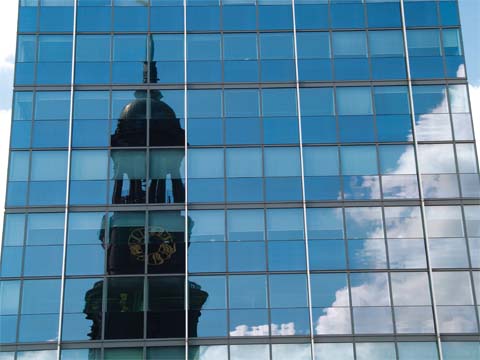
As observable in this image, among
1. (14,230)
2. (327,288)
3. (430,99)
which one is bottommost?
(327,288)

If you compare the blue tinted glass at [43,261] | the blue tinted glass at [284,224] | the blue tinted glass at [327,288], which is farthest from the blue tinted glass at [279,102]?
the blue tinted glass at [43,261]

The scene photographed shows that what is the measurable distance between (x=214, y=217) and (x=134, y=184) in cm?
356

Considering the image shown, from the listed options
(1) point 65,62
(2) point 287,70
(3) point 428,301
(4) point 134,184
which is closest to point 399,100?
(2) point 287,70

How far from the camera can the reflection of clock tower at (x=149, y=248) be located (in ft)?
111

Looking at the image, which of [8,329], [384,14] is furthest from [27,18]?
[384,14]

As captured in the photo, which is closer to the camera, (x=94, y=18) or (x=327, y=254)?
(x=327, y=254)

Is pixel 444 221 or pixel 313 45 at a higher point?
pixel 313 45

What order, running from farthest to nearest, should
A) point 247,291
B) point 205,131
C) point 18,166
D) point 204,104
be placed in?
point 204,104
point 205,131
point 18,166
point 247,291

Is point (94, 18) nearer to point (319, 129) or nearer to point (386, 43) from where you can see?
point (319, 129)

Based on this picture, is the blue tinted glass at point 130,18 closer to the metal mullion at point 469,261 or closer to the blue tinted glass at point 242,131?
the blue tinted glass at point 242,131

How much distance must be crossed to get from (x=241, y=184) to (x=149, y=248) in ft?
14.9

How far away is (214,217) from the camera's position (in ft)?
116

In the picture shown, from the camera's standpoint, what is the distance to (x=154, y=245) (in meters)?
34.8

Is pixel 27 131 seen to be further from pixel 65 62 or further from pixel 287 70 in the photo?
pixel 287 70
